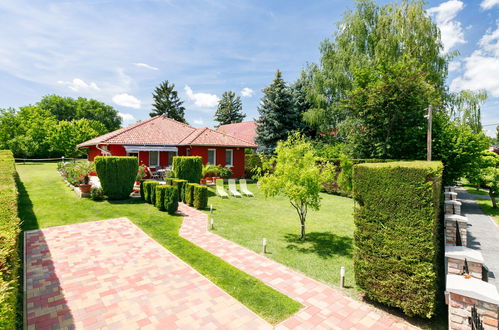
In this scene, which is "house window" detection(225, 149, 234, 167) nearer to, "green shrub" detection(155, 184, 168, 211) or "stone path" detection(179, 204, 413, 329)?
"green shrub" detection(155, 184, 168, 211)

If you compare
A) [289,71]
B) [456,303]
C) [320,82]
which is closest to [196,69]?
[289,71]

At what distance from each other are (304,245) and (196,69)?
15807 mm

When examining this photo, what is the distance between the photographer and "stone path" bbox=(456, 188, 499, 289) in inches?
327

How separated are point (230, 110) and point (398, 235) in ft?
213

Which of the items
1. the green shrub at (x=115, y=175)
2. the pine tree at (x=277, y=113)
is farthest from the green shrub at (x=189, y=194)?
the pine tree at (x=277, y=113)

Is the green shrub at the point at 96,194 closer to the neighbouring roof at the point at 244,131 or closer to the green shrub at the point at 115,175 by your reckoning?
the green shrub at the point at 115,175

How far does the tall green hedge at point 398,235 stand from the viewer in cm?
513

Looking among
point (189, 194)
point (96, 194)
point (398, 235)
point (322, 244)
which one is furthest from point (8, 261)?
point (96, 194)

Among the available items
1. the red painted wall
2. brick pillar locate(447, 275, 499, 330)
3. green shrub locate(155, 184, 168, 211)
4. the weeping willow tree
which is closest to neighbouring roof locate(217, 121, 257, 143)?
the red painted wall

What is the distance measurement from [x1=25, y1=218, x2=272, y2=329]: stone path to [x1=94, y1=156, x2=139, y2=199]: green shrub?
630cm

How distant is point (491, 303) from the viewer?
13.6 ft

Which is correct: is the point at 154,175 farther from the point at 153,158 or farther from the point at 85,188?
the point at 85,188

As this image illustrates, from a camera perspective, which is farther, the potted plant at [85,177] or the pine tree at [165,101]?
the pine tree at [165,101]

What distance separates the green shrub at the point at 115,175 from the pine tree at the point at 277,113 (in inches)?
680
